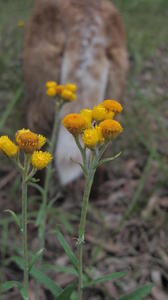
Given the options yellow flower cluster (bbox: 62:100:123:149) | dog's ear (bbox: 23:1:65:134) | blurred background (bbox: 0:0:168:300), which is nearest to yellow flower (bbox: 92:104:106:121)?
yellow flower cluster (bbox: 62:100:123:149)

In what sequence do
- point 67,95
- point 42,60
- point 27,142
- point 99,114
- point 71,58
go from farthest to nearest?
point 42,60, point 71,58, point 67,95, point 99,114, point 27,142

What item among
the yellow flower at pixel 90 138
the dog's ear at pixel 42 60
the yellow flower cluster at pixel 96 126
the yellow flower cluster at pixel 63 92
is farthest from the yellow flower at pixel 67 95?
the dog's ear at pixel 42 60

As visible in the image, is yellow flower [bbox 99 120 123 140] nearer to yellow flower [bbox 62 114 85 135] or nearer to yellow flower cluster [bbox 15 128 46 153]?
yellow flower [bbox 62 114 85 135]

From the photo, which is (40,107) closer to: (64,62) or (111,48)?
(64,62)

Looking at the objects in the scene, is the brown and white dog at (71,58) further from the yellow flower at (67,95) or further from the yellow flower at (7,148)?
the yellow flower at (7,148)

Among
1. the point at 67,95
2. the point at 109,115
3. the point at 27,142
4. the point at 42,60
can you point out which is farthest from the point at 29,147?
the point at 42,60

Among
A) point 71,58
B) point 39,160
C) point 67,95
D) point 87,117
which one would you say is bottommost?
point 39,160

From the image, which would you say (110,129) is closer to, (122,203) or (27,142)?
(27,142)
